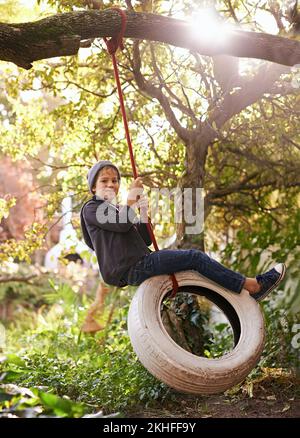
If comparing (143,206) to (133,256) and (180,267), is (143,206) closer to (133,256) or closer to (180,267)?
(133,256)

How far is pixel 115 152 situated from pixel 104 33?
2894 mm

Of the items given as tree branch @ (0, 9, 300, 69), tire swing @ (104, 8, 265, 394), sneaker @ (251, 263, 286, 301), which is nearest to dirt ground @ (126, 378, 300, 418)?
tire swing @ (104, 8, 265, 394)

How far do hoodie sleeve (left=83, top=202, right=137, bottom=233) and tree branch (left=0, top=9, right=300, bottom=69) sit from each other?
3.08 feet

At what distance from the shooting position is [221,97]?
5707 millimetres

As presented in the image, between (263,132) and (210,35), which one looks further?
(263,132)

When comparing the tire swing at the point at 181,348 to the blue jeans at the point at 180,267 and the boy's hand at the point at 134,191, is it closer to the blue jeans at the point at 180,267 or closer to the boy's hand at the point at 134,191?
the blue jeans at the point at 180,267

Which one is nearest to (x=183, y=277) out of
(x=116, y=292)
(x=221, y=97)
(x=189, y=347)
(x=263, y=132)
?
(x=189, y=347)

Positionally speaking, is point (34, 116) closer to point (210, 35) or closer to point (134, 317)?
point (210, 35)

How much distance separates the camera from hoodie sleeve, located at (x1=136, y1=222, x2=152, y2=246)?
4514 mm

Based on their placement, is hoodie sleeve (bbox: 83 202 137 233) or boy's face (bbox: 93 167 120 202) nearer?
hoodie sleeve (bbox: 83 202 137 233)

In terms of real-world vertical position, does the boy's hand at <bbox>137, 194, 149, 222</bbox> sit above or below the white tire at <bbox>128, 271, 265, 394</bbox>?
above

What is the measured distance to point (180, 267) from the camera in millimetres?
4152

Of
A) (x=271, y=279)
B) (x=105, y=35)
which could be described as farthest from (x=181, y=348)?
(x=105, y=35)

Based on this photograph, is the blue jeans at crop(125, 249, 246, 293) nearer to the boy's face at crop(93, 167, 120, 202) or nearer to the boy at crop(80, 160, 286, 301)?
the boy at crop(80, 160, 286, 301)
